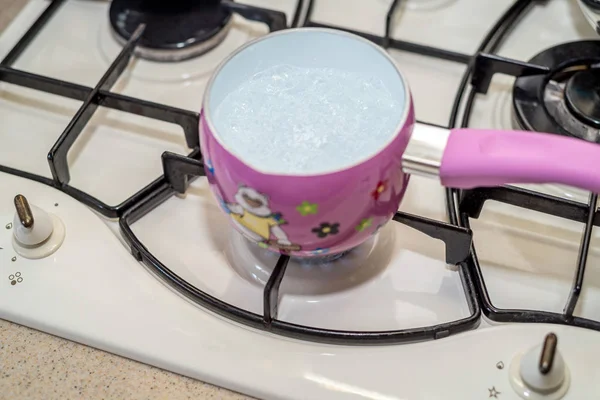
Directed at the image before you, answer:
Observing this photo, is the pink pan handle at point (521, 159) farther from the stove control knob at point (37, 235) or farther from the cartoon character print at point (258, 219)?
the stove control knob at point (37, 235)

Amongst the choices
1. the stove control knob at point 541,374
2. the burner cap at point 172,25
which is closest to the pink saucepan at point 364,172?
the stove control knob at point 541,374

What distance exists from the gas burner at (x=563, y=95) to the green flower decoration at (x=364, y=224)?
0.72 ft

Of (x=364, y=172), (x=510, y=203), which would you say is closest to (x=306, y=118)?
(x=364, y=172)

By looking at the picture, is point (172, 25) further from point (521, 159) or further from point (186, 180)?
point (521, 159)

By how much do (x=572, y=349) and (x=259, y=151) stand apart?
9.6 inches

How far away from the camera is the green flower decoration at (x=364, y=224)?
1.40ft

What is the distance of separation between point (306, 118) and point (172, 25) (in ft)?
0.89

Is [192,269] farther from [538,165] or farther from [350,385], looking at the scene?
[538,165]

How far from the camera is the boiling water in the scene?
0.42m

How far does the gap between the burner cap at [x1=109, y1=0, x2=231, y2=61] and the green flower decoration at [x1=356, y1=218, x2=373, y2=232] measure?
0.99 feet

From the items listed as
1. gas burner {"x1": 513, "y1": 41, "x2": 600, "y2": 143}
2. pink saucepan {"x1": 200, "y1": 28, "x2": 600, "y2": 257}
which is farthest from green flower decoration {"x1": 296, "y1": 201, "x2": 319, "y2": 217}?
gas burner {"x1": 513, "y1": 41, "x2": 600, "y2": 143}

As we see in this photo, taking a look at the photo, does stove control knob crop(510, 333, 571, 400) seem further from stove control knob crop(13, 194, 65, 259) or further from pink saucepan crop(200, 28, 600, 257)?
stove control knob crop(13, 194, 65, 259)

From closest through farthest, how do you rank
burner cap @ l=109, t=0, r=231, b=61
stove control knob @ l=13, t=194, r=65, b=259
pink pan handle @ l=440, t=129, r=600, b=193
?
pink pan handle @ l=440, t=129, r=600, b=193 < stove control knob @ l=13, t=194, r=65, b=259 < burner cap @ l=109, t=0, r=231, b=61

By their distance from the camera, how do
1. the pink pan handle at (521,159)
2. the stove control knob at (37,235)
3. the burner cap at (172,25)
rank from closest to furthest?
the pink pan handle at (521,159), the stove control knob at (37,235), the burner cap at (172,25)
